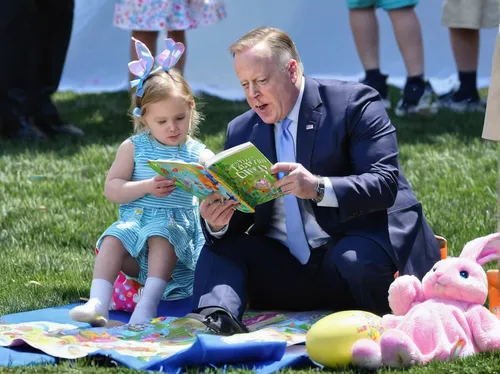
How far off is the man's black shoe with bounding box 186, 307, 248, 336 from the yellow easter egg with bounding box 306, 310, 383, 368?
1.25 feet

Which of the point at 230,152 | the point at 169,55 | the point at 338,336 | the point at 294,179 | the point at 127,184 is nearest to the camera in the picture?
the point at 338,336

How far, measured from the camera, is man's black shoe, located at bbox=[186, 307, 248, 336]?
3.49 metres

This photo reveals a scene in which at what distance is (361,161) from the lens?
3.67 meters

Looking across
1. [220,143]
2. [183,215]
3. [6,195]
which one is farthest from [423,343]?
[220,143]

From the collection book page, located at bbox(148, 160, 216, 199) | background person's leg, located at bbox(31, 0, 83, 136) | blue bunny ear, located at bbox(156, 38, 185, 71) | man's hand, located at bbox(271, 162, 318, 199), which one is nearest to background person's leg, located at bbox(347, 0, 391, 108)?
background person's leg, located at bbox(31, 0, 83, 136)

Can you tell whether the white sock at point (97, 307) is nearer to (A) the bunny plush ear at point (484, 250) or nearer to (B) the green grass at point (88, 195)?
(B) the green grass at point (88, 195)

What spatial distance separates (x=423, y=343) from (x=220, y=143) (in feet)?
12.2

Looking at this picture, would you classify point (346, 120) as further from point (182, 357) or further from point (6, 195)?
point (6, 195)

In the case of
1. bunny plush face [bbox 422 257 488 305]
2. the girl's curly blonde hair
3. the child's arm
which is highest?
the girl's curly blonde hair

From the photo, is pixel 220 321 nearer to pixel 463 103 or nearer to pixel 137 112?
pixel 137 112

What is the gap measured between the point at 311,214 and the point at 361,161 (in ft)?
0.99

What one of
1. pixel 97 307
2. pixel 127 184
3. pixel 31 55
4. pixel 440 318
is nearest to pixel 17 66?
pixel 31 55

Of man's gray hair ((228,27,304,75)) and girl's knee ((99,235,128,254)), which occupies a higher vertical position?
man's gray hair ((228,27,304,75))

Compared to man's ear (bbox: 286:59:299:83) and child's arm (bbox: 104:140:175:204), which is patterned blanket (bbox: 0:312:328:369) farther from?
man's ear (bbox: 286:59:299:83)
